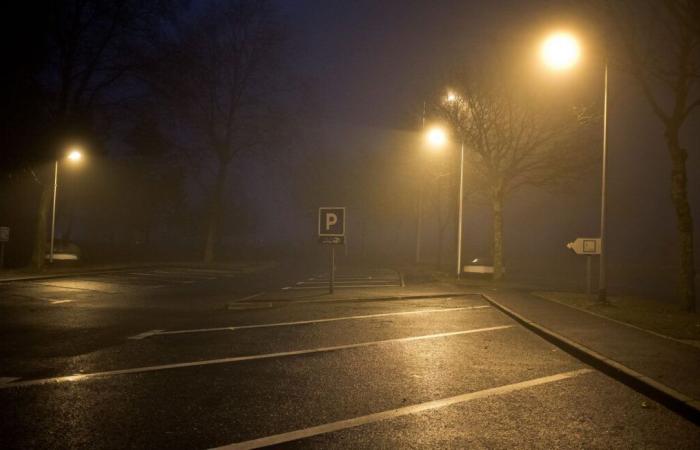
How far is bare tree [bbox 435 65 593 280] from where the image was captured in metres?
23.2

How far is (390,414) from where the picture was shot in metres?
5.24

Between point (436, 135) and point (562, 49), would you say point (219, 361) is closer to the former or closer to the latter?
point (562, 49)

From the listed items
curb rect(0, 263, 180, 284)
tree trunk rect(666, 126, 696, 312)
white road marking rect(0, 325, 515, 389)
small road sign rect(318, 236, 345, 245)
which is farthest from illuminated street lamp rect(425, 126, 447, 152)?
curb rect(0, 263, 180, 284)

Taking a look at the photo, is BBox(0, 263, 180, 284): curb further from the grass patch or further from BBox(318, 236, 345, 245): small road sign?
the grass patch

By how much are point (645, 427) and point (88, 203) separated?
6729 centimetres

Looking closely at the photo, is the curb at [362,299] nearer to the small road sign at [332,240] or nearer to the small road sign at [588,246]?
the small road sign at [332,240]

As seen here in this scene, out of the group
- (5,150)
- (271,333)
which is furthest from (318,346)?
(5,150)

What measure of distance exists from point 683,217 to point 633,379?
9645 millimetres

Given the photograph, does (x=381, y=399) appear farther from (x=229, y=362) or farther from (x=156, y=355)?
(x=156, y=355)

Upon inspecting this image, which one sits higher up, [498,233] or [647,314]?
[498,233]

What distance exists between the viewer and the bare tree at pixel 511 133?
912 inches

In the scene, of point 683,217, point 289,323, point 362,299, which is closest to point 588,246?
point 683,217

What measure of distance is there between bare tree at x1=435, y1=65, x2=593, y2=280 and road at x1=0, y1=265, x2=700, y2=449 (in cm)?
Answer: 1363

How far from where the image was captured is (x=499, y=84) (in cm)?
2388
